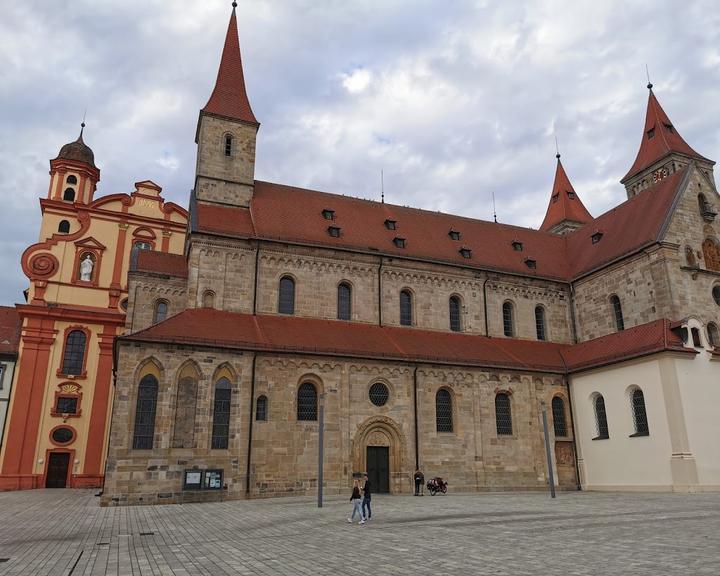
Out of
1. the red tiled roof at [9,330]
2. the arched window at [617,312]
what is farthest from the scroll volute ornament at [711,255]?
the red tiled roof at [9,330]

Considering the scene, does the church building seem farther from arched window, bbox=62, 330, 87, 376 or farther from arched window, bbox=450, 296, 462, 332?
arched window, bbox=62, 330, 87, 376

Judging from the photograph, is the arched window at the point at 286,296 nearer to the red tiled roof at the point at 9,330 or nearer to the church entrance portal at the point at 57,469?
the church entrance portal at the point at 57,469

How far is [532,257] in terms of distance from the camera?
126ft

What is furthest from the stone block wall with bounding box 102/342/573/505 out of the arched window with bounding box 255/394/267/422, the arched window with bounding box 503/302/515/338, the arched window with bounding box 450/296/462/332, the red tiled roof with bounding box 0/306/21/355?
the red tiled roof with bounding box 0/306/21/355

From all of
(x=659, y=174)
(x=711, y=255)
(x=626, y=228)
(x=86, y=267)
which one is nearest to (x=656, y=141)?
(x=659, y=174)

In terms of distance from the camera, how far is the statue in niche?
126ft

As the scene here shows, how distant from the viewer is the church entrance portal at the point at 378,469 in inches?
1074

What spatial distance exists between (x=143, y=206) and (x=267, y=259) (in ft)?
54.0

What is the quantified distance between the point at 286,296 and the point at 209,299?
13.4 ft

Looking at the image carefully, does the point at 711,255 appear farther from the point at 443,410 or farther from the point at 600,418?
the point at 443,410

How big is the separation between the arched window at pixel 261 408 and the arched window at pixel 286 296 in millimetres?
5730

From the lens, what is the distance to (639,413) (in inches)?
1113

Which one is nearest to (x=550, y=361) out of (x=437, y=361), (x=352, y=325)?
(x=437, y=361)

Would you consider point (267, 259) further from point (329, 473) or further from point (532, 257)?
point (532, 257)
